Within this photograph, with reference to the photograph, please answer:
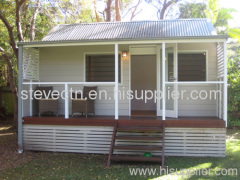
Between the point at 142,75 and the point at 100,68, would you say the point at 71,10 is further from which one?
the point at 100,68

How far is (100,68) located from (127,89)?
3.55 ft

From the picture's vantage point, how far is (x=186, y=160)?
17.9 feet

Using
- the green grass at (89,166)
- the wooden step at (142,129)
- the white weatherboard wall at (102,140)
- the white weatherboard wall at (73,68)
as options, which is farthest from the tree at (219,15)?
the wooden step at (142,129)

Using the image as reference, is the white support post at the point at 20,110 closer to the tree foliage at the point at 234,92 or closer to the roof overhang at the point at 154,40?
the roof overhang at the point at 154,40

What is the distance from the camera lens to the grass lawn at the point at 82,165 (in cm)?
452

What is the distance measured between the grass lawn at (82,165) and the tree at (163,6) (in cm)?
1252

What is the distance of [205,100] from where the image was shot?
6.86m

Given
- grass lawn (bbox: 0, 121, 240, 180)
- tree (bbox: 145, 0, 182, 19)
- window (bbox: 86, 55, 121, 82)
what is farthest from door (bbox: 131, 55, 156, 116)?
tree (bbox: 145, 0, 182, 19)

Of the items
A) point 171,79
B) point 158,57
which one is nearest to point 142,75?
point 158,57

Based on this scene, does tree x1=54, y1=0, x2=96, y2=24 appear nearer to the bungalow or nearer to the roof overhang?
the bungalow

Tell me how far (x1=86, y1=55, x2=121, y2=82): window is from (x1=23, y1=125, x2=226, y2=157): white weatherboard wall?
184 centimetres

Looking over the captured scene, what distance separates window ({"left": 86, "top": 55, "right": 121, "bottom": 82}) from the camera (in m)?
7.37

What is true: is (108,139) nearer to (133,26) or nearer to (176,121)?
(176,121)

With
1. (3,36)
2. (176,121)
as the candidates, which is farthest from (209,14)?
(3,36)
